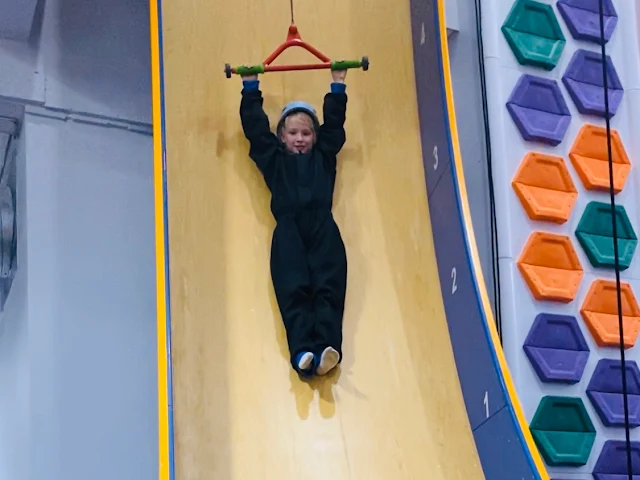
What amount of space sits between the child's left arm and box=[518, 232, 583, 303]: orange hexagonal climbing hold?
81 cm

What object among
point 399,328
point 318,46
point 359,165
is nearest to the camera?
point 399,328

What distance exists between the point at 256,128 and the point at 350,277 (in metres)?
0.56

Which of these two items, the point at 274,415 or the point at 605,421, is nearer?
the point at 274,415

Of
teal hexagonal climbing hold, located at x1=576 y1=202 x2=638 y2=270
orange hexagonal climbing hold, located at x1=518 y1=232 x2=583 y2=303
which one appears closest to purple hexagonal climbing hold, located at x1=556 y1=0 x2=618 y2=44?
teal hexagonal climbing hold, located at x1=576 y1=202 x2=638 y2=270

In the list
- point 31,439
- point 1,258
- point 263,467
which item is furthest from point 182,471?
point 1,258

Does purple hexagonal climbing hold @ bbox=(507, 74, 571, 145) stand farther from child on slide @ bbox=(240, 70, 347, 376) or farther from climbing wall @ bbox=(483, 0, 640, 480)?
child on slide @ bbox=(240, 70, 347, 376)

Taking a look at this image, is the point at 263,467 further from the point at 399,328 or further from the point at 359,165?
the point at 359,165

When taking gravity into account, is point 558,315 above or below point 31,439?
above

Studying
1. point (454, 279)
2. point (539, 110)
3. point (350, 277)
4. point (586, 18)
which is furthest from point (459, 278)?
point (586, 18)

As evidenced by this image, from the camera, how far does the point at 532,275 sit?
3107 mm

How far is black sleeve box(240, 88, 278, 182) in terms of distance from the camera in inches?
110

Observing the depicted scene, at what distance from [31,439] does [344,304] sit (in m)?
1.05

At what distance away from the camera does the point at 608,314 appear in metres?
3.22

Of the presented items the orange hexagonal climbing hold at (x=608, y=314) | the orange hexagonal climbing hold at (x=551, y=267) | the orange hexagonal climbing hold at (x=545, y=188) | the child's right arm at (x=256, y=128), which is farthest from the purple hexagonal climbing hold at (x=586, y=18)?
the child's right arm at (x=256, y=128)
